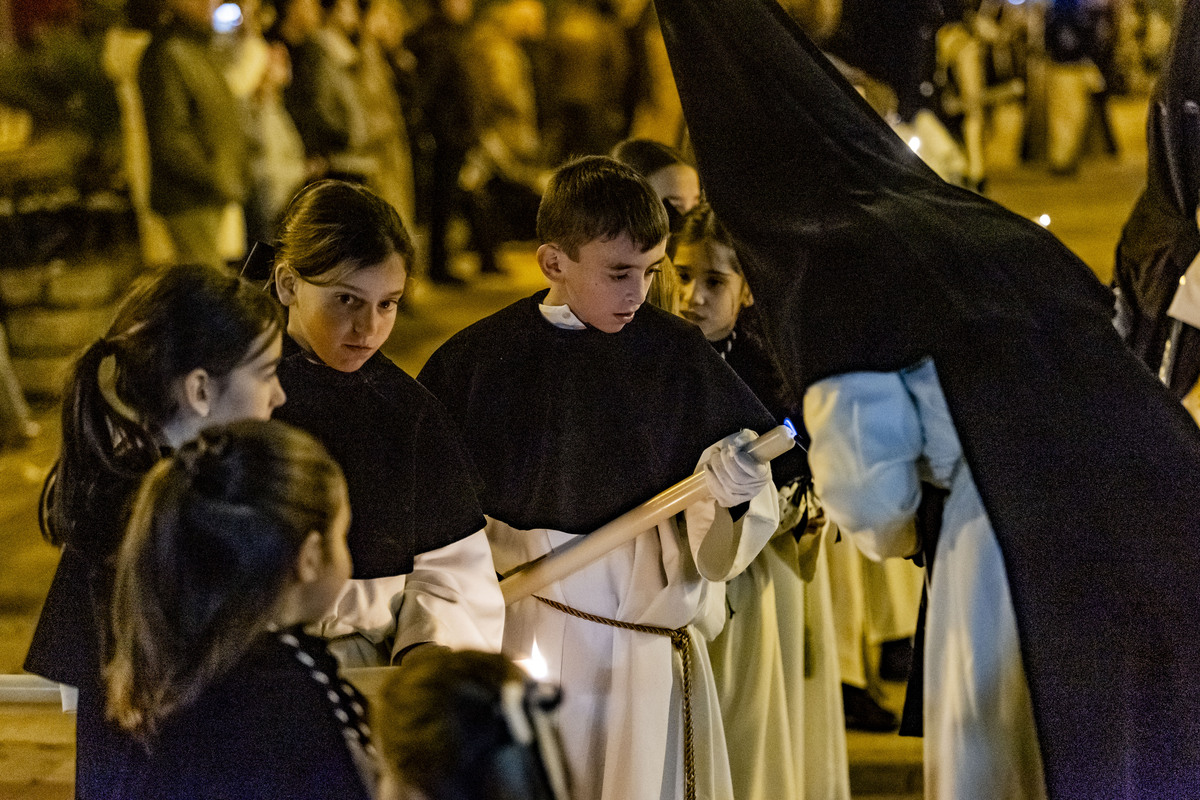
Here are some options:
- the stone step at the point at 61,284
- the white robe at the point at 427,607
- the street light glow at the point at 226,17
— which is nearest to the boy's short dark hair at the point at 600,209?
the white robe at the point at 427,607

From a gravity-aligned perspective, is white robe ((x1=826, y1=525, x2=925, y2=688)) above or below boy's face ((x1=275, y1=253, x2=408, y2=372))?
below

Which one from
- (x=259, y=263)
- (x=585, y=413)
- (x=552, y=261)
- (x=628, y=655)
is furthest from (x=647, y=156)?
(x=628, y=655)

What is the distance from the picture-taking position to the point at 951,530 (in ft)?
7.47

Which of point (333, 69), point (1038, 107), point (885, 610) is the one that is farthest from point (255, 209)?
point (1038, 107)

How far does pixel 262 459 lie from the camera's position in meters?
1.82

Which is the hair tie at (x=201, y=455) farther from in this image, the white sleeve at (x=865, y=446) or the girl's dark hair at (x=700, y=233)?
the girl's dark hair at (x=700, y=233)

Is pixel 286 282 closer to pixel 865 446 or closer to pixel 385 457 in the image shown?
pixel 385 457

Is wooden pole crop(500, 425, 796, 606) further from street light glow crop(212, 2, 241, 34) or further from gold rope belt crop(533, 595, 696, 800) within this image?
street light glow crop(212, 2, 241, 34)

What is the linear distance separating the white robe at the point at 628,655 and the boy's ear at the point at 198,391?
2.78 feet

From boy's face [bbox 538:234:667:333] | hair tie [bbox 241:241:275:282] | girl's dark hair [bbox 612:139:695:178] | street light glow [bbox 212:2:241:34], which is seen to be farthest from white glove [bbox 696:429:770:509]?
street light glow [bbox 212:2:241:34]

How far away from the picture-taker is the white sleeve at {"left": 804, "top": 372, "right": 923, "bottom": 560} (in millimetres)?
2221

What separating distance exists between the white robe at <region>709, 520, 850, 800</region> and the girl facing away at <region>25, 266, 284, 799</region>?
1558mm

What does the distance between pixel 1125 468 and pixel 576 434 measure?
1.10m

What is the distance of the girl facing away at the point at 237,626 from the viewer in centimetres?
181
